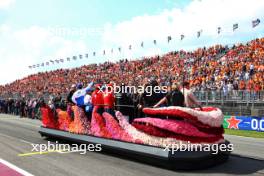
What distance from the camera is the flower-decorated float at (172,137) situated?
8.41 metres

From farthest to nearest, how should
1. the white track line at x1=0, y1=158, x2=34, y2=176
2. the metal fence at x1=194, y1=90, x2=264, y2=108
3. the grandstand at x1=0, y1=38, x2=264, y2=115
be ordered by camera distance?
the grandstand at x1=0, y1=38, x2=264, y2=115 < the metal fence at x1=194, y1=90, x2=264, y2=108 < the white track line at x1=0, y1=158, x2=34, y2=176

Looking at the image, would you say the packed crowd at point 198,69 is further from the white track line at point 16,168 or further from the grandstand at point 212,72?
the white track line at point 16,168

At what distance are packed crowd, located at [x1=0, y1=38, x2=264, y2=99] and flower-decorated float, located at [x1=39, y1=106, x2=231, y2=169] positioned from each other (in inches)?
105

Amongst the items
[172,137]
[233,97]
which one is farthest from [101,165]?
[233,97]

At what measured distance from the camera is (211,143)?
8.81 meters

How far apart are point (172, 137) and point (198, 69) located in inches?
838

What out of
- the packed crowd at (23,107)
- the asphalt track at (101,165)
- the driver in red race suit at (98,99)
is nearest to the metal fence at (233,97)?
the asphalt track at (101,165)

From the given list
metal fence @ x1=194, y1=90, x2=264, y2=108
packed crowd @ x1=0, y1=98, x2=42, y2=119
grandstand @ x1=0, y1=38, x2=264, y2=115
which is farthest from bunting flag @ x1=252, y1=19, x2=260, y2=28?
packed crowd @ x1=0, y1=98, x2=42, y2=119

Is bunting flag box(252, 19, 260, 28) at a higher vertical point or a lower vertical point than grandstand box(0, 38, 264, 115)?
higher

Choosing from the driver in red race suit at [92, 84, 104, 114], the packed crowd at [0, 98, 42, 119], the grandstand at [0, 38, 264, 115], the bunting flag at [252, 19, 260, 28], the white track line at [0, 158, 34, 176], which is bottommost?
the white track line at [0, 158, 34, 176]

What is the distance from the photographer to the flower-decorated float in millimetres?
8414

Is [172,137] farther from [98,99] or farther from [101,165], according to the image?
[98,99]

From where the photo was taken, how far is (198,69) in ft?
96.1

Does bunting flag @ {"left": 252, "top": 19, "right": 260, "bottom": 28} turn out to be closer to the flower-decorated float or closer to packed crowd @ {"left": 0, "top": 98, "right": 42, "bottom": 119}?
packed crowd @ {"left": 0, "top": 98, "right": 42, "bottom": 119}
